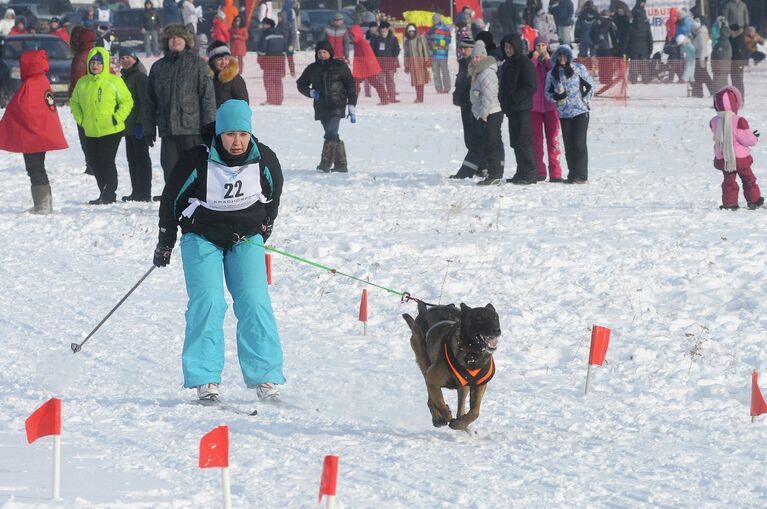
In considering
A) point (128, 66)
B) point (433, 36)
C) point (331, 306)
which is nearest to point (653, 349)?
point (331, 306)

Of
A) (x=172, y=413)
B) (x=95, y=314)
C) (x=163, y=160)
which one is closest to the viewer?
(x=172, y=413)

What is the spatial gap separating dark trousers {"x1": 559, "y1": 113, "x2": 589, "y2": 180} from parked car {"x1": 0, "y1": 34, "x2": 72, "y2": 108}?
1265 centimetres

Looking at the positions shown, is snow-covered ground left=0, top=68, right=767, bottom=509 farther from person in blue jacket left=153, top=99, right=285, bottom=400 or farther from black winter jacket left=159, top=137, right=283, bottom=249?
black winter jacket left=159, top=137, right=283, bottom=249

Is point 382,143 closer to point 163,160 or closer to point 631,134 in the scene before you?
point 631,134

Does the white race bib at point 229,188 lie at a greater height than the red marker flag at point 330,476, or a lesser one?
greater

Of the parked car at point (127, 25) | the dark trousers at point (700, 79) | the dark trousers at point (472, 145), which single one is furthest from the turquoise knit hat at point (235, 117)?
the parked car at point (127, 25)

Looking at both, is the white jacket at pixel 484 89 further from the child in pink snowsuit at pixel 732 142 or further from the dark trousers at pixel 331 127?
the child in pink snowsuit at pixel 732 142

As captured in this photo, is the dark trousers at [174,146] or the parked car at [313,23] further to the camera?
the parked car at [313,23]

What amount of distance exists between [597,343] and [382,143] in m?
13.4

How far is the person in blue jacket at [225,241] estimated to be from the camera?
6.88 m

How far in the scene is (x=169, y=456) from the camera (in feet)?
19.5

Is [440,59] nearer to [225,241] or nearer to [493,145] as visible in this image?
[493,145]

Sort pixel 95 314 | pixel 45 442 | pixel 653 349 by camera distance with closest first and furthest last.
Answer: pixel 45 442
pixel 653 349
pixel 95 314

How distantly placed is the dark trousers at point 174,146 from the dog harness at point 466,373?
6.86m
